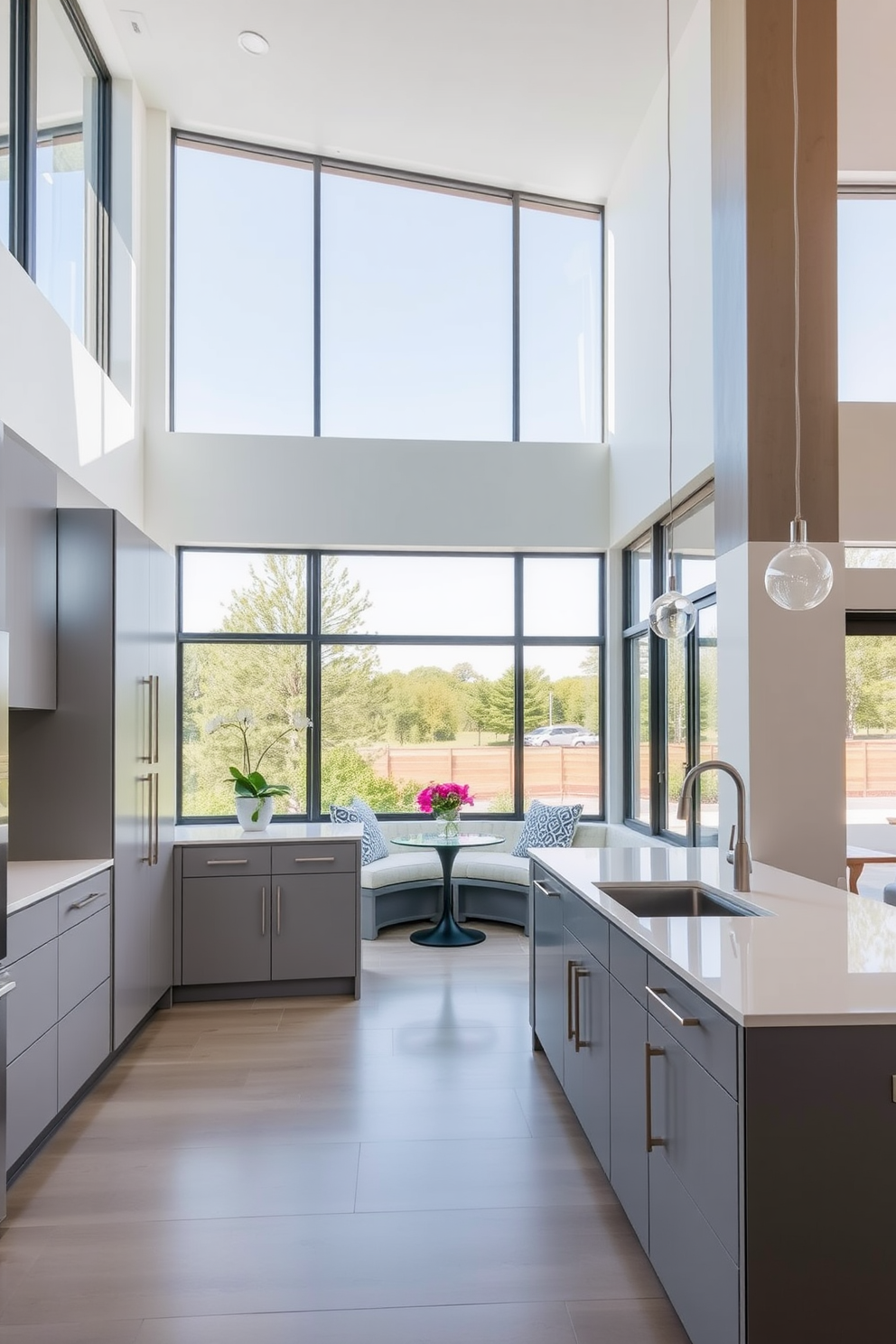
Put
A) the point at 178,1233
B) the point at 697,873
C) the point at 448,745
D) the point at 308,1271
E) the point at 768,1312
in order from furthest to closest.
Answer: the point at 448,745 → the point at 697,873 → the point at 178,1233 → the point at 308,1271 → the point at 768,1312

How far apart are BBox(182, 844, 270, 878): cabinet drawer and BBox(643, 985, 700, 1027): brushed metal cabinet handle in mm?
2804

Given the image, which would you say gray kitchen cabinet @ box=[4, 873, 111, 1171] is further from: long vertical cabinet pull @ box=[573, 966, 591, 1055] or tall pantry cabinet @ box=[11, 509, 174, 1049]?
long vertical cabinet pull @ box=[573, 966, 591, 1055]

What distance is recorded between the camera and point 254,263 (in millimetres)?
6504

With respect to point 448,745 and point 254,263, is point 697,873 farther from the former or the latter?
point 254,263

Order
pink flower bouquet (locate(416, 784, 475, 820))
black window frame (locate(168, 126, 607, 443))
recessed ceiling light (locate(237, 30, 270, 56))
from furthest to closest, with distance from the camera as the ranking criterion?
black window frame (locate(168, 126, 607, 443)) → pink flower bouquet (locate(416, 784, 475, 820)) → recessed ceiling light (locate(237, 30, 270, 56))

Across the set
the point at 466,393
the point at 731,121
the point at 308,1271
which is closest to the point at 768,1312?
the point at 308,1271

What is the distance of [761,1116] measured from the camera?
61.6 inches

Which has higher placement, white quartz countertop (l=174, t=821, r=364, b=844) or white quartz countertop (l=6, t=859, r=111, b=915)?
white quartz countertop (l=6, t=859, r=111, b=915)

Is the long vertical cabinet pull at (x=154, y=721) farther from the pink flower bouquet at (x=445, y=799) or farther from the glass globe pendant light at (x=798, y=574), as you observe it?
the glass globe pendant light at (x=798, y=574)

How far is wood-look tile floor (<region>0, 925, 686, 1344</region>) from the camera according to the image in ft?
6.80

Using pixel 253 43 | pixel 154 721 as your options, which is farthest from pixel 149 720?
pixel 253 43

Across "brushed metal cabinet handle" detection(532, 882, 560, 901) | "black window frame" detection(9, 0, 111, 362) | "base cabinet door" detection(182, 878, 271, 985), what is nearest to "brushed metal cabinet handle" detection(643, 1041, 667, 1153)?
"brushed metal cabinet handle" detection(532, 882, 560, 901)

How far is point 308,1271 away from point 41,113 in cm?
510

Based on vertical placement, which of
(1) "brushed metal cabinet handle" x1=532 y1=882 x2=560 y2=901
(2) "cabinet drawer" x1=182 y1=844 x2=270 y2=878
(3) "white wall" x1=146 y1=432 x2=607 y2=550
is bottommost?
(2) "cabinet drawer" x1=182 y1=844 x2=270 y2=878
